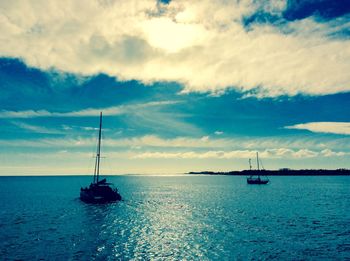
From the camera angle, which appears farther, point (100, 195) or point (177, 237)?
point (100, 195)

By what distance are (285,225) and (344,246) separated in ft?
38.5

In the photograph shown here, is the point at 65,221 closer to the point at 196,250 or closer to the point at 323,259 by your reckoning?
the point at 196,250

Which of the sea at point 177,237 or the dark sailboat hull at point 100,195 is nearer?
the sea at point 177,237

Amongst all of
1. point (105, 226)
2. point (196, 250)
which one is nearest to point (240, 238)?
point (196, 250)

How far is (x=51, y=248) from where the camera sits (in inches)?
1136

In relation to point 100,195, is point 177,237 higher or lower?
lower

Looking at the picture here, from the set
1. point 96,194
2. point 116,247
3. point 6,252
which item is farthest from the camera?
point 96,194

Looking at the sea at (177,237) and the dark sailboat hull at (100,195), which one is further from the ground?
the dark sailboat hull at (100,195)

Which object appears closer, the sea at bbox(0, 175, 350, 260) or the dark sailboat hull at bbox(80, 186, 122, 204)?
the sea at bbox(0, 175, 350, 260)

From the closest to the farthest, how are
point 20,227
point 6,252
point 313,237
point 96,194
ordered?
point 6,252, point 313,237, point 20,227, point 96,194

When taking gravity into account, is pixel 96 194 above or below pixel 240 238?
above

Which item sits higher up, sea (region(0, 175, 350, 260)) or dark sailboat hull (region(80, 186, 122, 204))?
dark sailboat hull (region(80, 186, 122, 204))

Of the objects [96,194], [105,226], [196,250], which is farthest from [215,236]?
[96,194]

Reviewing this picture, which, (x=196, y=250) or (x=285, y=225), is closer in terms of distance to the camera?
(x=196, y=250)
